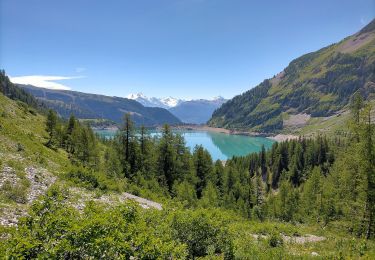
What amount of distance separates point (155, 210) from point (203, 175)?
51591mm

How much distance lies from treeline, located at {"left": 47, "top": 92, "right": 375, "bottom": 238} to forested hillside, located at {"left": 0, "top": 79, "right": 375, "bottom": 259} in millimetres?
203

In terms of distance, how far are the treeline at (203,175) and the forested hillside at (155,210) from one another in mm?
203

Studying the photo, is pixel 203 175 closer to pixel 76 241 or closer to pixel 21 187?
pixel 21 187

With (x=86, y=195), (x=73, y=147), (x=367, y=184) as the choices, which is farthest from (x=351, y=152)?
(x=73, y=147)

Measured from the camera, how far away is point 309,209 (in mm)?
63750

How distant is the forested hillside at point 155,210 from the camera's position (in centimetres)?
959

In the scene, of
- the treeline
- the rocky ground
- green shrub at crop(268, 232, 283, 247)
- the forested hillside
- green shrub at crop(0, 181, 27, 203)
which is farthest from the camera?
the treeline

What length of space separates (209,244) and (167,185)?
44.0 meters

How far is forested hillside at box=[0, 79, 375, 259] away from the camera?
9586 millimetres

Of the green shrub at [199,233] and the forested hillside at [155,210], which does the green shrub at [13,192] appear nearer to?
the forested hillside at [155,210]

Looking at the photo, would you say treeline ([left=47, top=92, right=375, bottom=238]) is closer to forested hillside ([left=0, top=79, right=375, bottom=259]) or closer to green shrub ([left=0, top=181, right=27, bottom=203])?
forested hillside ([left=0, top=79, right=375, bottom=259])

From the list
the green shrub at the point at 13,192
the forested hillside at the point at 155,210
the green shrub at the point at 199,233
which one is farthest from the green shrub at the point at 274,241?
the green shrub at the point at 13,192

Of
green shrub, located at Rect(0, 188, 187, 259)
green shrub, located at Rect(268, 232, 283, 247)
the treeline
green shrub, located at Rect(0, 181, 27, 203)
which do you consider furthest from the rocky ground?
green shrub, located at Rect(268, 232, 283, 247)

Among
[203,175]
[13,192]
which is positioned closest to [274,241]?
[13,192]
